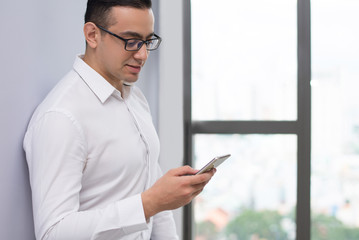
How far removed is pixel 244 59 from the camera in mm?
2283

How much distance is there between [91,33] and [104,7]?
0.29 ft

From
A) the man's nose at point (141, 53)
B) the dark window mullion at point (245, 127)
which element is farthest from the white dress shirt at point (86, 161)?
the dark window mullion at point (245, 127)

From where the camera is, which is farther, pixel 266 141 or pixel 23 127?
pixel 266 141

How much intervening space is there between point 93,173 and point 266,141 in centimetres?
141

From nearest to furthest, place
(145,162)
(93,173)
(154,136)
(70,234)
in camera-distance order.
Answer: (70,234)
(93,173)
(145,162)
(154,136)

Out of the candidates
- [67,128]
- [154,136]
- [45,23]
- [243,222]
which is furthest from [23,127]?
[243,222]

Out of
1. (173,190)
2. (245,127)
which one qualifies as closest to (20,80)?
(173,190)

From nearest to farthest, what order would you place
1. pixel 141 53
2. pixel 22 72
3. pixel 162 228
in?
pixel 22 72
pixel 141 53
pixel 162 228

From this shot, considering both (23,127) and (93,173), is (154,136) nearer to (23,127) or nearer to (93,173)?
(93,173)

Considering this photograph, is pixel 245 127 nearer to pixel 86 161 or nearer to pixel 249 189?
pixel 249 189

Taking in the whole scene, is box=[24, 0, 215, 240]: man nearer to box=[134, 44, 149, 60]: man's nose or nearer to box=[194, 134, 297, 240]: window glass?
box=[134, 44, 149, 60]: man's nose

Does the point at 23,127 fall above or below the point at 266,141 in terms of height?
above

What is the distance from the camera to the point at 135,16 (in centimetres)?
115

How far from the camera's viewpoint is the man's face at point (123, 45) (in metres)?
1.14
